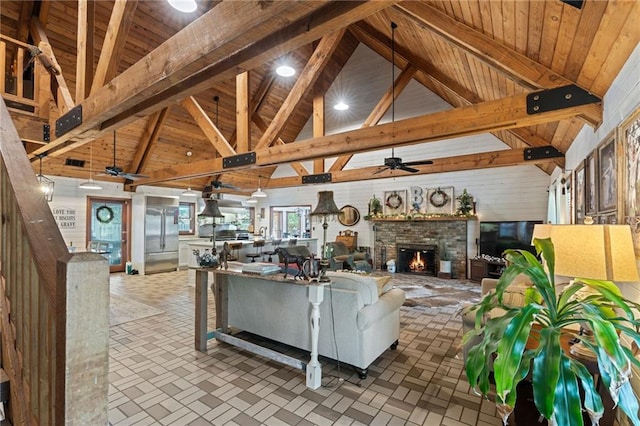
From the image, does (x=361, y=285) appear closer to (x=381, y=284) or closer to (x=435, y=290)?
(x=381, y=284)

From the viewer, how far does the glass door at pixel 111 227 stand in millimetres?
8188

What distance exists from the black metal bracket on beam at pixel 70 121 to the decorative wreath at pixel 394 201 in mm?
7598

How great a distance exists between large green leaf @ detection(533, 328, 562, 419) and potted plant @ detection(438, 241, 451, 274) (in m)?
7.21

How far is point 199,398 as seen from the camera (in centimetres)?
256

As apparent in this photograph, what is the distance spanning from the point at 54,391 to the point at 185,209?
10.1m

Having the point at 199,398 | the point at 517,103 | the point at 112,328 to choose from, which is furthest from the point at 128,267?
the point at 517,103

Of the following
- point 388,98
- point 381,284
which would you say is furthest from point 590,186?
point 388,98

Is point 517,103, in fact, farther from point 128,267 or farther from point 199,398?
point 128,267

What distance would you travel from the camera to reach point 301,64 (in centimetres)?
812

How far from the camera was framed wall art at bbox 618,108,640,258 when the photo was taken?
179cm

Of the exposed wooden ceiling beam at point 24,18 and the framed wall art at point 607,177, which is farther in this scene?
the exposed wooden ceiling beam at point 24,18

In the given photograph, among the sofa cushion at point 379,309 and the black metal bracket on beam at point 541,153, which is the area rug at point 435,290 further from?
the black metal bracket on beam at point 541,153

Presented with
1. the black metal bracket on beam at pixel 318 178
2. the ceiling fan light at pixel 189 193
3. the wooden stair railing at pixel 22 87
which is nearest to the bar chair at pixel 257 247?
the black metal bracket on beam at pixel 318 178

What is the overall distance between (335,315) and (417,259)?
6306 mm
